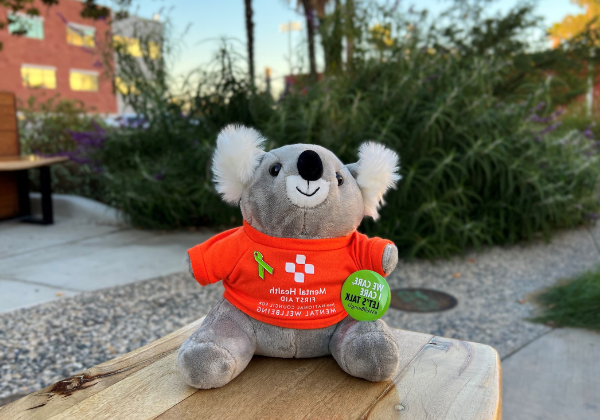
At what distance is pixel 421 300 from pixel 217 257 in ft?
7.89

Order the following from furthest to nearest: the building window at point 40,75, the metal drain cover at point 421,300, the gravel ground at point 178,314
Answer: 1. the building window at point 40,75
2. the metal drain cover at point 421,300
3. the gravel ground at point 178,314

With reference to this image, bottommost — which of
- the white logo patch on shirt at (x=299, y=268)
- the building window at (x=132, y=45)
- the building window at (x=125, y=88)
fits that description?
the white logo patch on shirt at (x=299, y=268)

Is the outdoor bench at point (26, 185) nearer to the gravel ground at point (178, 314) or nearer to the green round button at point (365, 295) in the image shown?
the gravel ground at point (178, 314)

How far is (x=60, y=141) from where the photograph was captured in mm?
7602

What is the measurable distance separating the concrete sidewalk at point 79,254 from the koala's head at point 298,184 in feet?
→ 5.02

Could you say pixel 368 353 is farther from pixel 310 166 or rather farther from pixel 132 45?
pixel 132 45

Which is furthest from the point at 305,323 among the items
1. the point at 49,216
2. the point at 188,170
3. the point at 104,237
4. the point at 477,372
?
the point at 49,216

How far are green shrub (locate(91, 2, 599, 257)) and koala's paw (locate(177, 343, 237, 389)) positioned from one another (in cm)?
306

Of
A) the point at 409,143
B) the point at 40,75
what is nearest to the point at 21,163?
the point at 409,143

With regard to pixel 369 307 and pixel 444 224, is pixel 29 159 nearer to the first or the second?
pixel 444 224

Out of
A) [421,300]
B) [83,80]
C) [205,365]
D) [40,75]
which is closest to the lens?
[205,365]

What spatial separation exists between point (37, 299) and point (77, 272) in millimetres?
670

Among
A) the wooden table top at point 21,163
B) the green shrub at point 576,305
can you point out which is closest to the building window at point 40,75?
the wooden table top at point 21,163

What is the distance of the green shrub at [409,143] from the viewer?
416 centimetres
